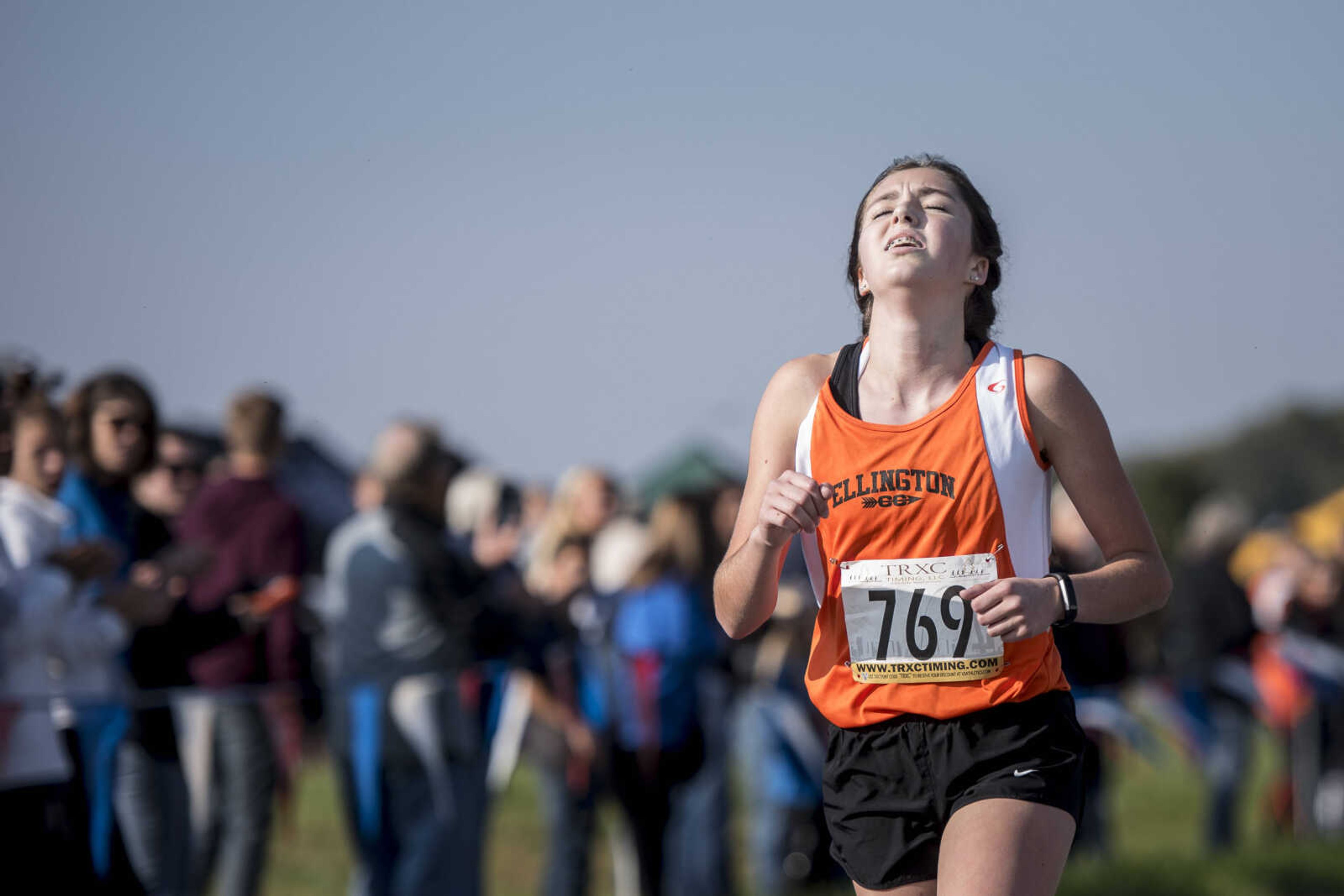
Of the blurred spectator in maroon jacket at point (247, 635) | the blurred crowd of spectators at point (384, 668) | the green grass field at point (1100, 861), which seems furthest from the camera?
the green grass field at point (1100, 861)

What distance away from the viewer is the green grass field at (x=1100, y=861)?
22.5 feet

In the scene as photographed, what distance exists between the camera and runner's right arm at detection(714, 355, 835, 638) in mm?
2764

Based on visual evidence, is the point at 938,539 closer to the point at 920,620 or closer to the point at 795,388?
the point at 920,620

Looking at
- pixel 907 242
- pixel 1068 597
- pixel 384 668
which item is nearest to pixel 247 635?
pixel 384 668

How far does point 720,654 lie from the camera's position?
7387 millimetres

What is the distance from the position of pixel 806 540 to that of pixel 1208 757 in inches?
301

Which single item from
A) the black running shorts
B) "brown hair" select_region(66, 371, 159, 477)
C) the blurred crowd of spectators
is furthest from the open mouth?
"brown hair" select_region(66, 371, 159, 477)

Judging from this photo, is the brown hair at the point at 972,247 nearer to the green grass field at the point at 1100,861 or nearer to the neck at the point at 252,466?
the neck at the point at 252,466

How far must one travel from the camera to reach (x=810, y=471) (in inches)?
120

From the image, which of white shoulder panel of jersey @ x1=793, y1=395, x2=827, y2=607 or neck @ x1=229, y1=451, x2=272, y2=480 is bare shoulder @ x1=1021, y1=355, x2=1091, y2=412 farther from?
neck @ x1=229, y1=451, x2=272, y2=480

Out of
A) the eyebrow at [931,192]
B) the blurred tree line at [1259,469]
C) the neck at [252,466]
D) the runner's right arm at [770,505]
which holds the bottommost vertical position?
the runner's right arm at [770,505]

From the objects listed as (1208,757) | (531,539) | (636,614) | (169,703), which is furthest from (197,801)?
(1208,757)

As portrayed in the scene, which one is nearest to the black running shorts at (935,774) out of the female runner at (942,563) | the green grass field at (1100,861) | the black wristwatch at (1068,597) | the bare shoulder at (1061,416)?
the female runner at (942,563)

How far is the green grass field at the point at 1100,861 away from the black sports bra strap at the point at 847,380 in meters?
3.73
